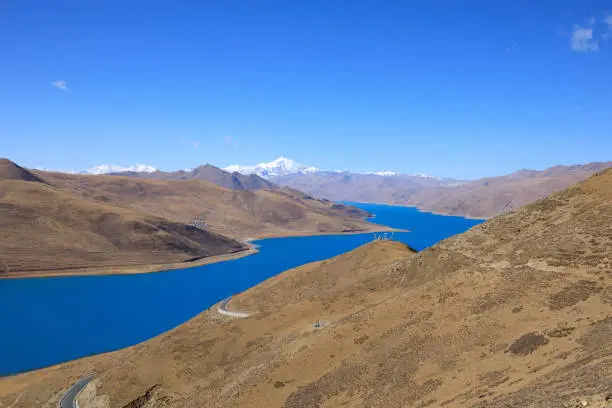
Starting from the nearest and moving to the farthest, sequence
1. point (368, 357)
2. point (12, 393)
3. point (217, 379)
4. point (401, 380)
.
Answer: point (401, 380)
point (368, 357)
point (217, 379)
point (12, 393)

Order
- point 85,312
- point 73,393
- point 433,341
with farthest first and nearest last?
point 85,312 < point 73,393 < point 433,341

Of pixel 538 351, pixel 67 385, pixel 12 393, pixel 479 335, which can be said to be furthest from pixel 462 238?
pixel 12 393

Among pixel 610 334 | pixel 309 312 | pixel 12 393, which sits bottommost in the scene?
pixel 12 393

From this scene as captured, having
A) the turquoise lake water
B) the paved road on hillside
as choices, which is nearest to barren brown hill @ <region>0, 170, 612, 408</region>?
the paved road on hillside

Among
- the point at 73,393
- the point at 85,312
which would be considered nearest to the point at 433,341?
the point at 73,393

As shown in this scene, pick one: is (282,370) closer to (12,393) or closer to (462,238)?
(462,238)

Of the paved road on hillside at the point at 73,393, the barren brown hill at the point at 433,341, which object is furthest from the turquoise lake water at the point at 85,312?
the paved road on hillside at the point at 73,393

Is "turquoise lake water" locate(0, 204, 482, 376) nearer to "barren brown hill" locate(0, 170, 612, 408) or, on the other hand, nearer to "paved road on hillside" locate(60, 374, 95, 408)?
"barren brown hill" locate(0, 170, 612, 408)

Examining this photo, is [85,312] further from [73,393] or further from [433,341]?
[433,341]
